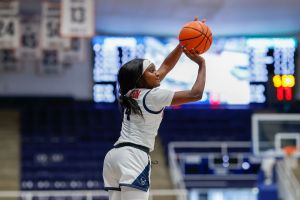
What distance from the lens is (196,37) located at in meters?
4.26

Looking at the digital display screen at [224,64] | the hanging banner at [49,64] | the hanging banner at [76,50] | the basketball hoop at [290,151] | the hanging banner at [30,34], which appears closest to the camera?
the hanging banner at [30,34]

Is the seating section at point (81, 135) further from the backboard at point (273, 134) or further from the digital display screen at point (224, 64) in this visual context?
the backboard at point (273, 134)

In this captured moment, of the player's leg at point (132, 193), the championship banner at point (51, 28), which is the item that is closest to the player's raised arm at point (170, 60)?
the player's leg at point (132, 193)

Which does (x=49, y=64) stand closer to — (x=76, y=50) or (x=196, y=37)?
(x=76, y=50)

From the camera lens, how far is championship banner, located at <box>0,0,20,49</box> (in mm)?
10609

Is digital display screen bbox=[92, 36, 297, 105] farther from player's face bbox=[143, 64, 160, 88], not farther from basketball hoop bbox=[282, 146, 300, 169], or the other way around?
player's face bbox=[143, 64, 160, 88]

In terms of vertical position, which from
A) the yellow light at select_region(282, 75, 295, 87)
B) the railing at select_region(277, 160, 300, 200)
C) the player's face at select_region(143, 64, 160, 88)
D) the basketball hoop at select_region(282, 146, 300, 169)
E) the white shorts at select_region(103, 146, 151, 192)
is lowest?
the railing at select_region(277, 160, 300, 200)

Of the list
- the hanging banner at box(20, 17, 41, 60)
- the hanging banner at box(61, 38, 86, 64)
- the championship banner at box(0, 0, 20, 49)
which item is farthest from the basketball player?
the hanging banner at box(61, 38, 86, 64)

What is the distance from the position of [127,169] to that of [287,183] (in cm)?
925

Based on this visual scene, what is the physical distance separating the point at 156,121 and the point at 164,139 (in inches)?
403

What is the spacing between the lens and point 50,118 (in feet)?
47.2

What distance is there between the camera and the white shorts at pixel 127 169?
152 inches

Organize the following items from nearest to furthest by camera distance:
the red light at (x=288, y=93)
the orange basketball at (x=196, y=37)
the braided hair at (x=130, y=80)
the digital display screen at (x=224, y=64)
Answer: the braided hair at (x=130, y=80) → the orange basketball at (x=196, y=37) → the digital display screen at (x=224, y=64) → the red light at (x=288, y=93)

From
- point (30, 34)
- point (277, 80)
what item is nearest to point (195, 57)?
point (30, 34)
